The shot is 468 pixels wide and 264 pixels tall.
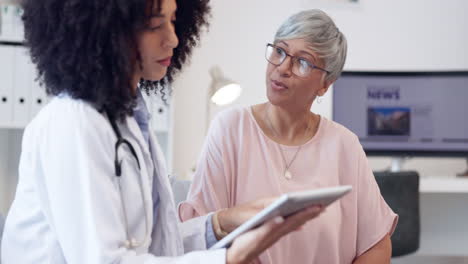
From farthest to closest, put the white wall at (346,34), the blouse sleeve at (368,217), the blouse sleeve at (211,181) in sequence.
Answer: the white wall at (346,34)
the blouse sleeve at (368,217)
the blouse sleeve at (211,181)

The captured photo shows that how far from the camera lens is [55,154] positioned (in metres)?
0.90

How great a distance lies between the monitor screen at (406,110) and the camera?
129 inches

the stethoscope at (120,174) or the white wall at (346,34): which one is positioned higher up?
the white wall at (346,34)

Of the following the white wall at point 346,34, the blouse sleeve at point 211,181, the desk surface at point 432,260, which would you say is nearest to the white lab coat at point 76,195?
the blouse sleeve at point 211,181

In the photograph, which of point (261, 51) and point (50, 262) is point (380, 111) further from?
point (50, 262)

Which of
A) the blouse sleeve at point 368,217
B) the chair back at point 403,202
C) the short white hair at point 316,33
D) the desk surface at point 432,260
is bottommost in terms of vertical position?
the desk surface at point 432,260

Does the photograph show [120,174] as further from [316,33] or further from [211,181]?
[316,33]

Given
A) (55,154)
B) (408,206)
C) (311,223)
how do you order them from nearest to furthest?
1. (55,154)
2. (311,223)
3. (408,206)

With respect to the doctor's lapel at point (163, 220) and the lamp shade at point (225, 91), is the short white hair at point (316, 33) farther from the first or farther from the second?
the lamp shade at point (225, 91)

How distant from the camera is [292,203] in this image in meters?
0.91

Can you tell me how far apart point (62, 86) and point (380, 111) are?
259cm

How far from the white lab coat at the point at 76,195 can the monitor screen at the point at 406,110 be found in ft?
8.02

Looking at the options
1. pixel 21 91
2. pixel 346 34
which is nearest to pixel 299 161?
pixel 21 91

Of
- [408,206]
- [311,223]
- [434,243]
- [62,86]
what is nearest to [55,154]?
[62,86]
